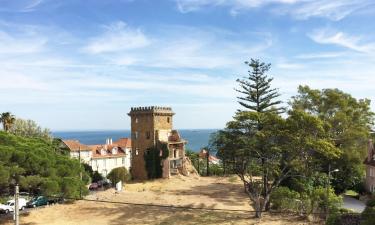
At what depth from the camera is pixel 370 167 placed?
153ft

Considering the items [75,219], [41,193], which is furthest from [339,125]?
[41,193]

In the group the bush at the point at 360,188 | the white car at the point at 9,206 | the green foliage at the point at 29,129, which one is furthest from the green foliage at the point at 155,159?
the bush at the point at 360,188

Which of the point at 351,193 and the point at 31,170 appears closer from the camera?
the point at 31,170

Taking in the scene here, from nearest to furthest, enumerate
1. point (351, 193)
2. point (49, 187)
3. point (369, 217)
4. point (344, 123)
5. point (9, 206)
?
point (369, 217) < point (49, 187) < point (9, 206) < point (344, 123) < point (351, 193)

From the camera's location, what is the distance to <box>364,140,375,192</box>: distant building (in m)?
45.9

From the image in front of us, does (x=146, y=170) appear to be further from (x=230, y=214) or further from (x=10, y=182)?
(x=10, y=182)

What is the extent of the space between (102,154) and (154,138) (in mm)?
18848

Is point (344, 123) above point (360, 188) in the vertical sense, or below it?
above

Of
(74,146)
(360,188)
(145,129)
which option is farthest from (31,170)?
(74,146)

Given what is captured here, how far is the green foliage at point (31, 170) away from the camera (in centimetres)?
2730

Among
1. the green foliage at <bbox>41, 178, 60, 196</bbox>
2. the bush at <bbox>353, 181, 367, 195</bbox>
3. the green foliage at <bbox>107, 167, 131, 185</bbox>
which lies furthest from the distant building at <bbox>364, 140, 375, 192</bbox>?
the green foliage at <bbox>41, 178, 60, 196</bbox>

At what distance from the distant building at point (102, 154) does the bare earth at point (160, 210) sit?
838 inches

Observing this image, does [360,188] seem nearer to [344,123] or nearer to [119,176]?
[344,123]

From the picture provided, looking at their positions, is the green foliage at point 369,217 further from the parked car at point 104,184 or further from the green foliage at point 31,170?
the parked car at point 104,184
